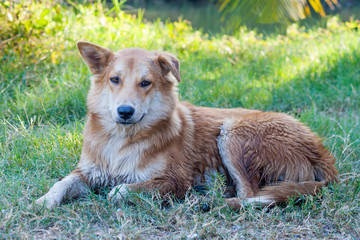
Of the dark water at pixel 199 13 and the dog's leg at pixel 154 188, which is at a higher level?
the dark water at pixel 199 13

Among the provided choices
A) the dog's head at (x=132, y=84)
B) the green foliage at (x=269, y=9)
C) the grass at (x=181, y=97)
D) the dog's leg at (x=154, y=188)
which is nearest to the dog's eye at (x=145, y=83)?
the dog's head at (x=132, y=84)

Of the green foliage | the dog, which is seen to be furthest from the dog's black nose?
the green foliage

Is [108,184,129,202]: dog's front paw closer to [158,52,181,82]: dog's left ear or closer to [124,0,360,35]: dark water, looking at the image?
[158,52,181,82]: dog's left ear

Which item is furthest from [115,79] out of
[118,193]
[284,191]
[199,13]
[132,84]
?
[199,13]

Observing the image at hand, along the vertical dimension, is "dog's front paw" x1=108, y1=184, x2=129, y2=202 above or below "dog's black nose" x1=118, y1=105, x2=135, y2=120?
below

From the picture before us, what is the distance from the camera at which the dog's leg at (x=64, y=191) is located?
3.55 m

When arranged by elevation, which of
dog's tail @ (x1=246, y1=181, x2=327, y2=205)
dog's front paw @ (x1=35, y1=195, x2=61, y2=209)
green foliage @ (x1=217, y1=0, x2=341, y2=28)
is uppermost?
green foliage @ (x1=217, y1=0, x2=341, y2=28)

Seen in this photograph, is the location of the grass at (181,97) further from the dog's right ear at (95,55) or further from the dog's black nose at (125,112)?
the dog's right ear at (95,55)

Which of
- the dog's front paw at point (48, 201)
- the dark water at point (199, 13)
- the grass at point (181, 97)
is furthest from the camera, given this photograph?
the dark water at point (199, 13)

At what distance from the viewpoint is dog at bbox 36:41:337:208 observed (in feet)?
12.6

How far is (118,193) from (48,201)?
1.88 ft

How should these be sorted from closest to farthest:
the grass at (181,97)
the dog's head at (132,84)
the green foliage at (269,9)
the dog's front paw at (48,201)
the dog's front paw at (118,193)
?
the green foliage at (269,9) < the grass at (181,97) < the dog's front paw at (48,201) < the dog's front paw at (118,193) < the dog's head at (132,84)

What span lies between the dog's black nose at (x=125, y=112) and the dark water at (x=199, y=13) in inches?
261

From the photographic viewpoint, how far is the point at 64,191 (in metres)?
3.70
